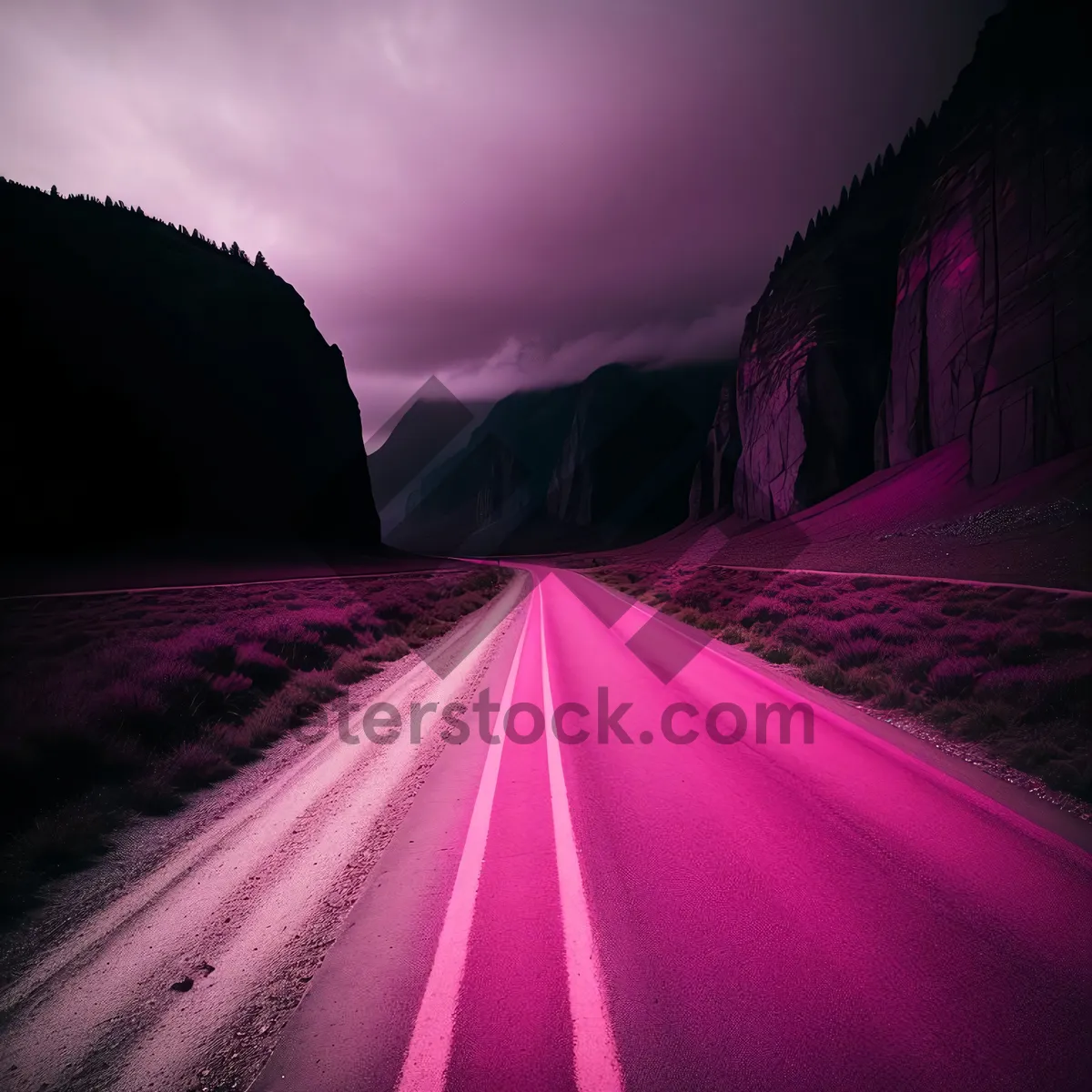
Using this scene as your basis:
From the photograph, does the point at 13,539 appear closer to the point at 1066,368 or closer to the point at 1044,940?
the point at 1044,940

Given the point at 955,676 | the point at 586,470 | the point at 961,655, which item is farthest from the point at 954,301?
the point at 586,470

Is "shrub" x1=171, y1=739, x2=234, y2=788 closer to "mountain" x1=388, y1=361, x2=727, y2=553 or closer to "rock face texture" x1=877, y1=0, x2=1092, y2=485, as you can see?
"rock face texture" x1=877, y1=0, x2=1092, y2=485

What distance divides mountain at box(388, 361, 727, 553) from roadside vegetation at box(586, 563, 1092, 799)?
105m

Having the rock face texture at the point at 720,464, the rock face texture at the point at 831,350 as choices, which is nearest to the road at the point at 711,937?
the rock face texture at the point at 831,350

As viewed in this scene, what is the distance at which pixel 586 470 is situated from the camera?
134500 millimetres

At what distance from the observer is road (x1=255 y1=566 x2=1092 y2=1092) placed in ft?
6.90

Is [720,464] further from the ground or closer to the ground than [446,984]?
further from the ground

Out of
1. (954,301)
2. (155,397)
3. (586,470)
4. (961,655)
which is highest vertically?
(954,301)

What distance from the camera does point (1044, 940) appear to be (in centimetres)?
274

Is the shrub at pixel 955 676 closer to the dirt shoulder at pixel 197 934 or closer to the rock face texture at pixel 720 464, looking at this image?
the dirt shoulder at pixel 197 934

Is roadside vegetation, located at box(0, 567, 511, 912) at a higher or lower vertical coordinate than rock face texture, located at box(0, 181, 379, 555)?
lower

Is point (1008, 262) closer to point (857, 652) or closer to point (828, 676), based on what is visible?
point (857, 652)

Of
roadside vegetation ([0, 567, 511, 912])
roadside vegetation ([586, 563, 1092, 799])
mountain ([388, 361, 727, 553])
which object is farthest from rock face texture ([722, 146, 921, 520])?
roadside vegetation ([0, 567, 511, 912])

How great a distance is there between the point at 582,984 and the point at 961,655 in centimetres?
893
